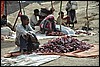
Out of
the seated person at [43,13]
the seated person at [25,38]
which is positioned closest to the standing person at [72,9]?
the seated person at [43,13]

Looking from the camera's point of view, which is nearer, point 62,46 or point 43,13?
point 62,46

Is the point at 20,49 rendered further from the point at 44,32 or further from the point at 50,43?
the point at 44,32

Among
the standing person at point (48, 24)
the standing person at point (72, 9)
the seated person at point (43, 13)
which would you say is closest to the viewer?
the standing person at point (48, 24)

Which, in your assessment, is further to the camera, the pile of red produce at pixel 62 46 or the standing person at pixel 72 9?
the standing person at pixel 72 9

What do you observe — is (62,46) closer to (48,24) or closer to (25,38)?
(25,38)

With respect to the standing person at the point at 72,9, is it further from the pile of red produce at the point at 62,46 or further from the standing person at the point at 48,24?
the pile of red produce at the point at 62,46

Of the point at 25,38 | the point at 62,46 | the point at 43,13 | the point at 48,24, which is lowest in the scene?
the point at 62,46

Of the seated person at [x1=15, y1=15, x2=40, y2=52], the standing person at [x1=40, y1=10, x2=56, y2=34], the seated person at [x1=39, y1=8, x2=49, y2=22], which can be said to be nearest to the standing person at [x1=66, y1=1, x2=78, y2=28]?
the seated person at [x1=39, y1=8, x2=49, y2=22]

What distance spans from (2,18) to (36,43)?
4226mm

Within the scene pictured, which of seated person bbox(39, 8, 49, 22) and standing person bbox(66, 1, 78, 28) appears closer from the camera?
seated person bbox(39, 8, 49, 22)

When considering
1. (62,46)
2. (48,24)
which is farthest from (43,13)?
(62,46)

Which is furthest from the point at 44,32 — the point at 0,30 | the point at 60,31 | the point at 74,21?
the point at 74,21

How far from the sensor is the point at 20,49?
8188 mm

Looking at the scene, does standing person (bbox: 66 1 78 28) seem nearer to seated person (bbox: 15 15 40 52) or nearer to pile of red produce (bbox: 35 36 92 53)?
pile of red produce (bbox: 35 36 92 53)
